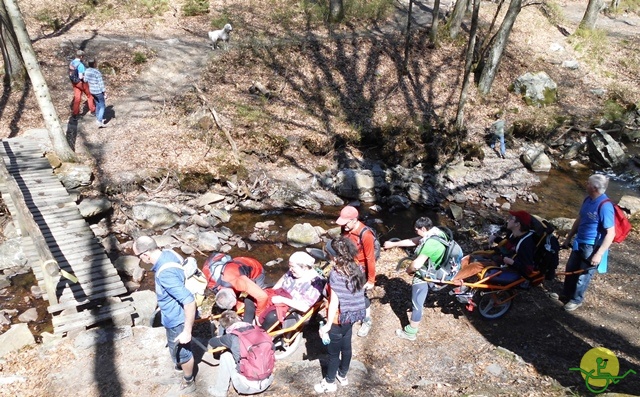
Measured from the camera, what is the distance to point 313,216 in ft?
40.6

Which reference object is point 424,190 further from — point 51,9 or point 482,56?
point 51,9

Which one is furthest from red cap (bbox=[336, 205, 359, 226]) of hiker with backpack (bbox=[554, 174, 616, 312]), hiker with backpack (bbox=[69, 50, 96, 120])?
hiker with backpack (bbox=[69, 50, 96, 120])

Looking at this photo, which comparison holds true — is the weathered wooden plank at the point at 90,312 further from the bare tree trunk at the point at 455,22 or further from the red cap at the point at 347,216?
the bare tree trunk at the point at 455,22

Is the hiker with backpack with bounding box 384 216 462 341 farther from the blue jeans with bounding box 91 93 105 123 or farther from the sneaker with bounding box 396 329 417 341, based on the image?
the blue jeans with bounding box 91 93 105 123

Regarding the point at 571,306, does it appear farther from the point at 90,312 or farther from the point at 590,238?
the point at 90,312

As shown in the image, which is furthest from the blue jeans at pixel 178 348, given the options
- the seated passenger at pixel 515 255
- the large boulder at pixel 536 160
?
the large boulder at pixel 536 160

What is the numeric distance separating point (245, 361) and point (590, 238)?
4825mm

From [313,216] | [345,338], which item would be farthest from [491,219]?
[345,338]

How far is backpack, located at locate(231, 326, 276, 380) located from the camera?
5.11 m

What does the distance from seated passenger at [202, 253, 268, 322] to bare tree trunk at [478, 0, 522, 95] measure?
1520 cm

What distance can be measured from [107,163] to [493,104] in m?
14.6

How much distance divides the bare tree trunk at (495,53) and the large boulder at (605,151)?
448cm

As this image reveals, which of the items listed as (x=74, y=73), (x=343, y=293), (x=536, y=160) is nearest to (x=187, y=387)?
(x=343, y=293)

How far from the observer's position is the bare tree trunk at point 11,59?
13802mm
